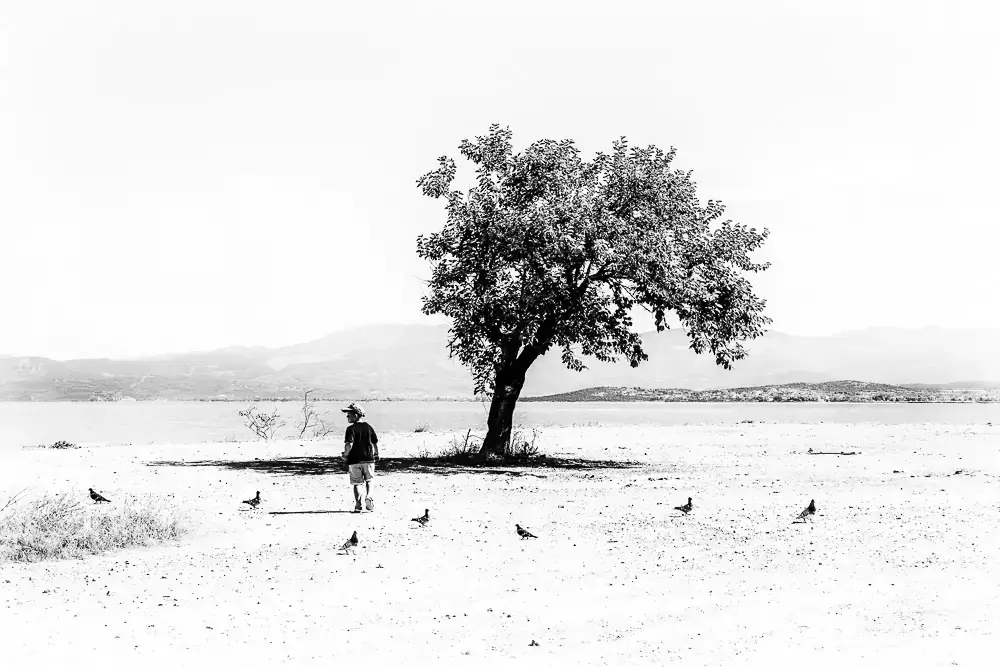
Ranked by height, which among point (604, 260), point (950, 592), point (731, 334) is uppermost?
point (604, 260)

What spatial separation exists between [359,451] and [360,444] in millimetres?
123

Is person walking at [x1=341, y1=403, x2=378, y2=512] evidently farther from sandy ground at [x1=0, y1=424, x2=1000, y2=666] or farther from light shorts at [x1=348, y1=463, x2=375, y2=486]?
sandy ground at [x1=0, y1=424, x2=1000, y2=666]

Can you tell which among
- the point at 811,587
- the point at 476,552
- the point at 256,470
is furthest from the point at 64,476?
the point at 811,587

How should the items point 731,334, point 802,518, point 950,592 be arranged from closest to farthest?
point 950,592
point 802,518
point 731,334

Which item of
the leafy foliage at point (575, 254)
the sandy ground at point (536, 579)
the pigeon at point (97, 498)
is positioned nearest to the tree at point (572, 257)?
the leafy foliage at point (575, 254)

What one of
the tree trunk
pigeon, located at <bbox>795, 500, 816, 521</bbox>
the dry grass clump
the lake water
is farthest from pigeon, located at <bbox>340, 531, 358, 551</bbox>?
the lake water

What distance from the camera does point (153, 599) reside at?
10.7 meters

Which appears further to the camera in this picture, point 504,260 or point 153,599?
point 504,260

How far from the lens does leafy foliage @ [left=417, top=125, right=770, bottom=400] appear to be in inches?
965

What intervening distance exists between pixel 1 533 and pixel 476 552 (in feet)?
20.8

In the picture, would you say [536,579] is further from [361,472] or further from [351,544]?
[361,472]

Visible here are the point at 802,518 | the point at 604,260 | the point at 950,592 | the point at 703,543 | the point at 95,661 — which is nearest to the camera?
the point at 95,661

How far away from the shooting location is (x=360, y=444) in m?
16.8

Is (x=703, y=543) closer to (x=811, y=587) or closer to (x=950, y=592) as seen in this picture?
(x=811, y=587)
